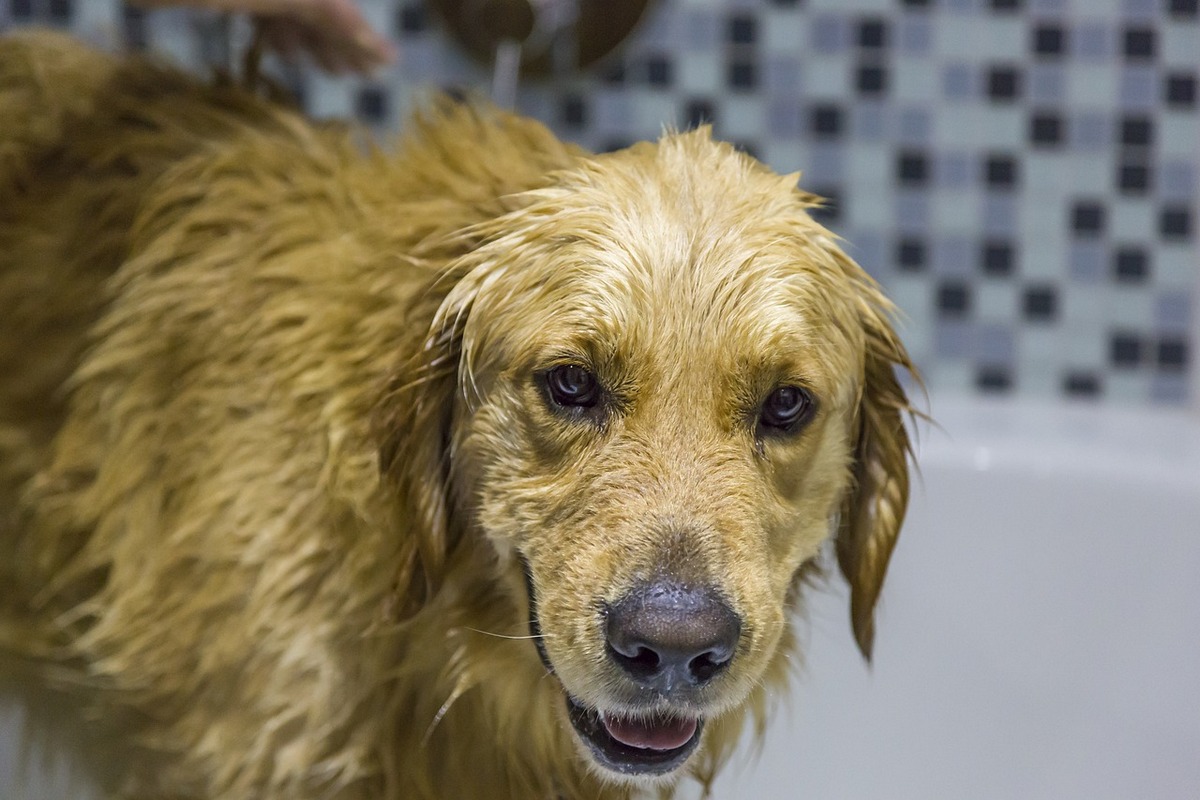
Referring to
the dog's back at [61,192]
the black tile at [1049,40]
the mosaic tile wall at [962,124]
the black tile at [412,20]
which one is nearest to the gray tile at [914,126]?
the mosaic tile wall at [962,124]

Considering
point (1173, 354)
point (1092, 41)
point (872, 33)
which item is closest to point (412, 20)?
point (872, 33)

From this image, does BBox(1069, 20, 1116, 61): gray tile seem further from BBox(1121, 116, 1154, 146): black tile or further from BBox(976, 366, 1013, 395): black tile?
BBox(976, 366, 1013, 395): black tile

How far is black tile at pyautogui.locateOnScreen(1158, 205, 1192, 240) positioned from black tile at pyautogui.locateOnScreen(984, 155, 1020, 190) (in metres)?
0.27

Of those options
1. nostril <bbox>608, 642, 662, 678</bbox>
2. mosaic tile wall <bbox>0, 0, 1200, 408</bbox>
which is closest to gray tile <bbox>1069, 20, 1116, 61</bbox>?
mosaic tile wall <bbox>0, 0, 1200, 408</bbox>

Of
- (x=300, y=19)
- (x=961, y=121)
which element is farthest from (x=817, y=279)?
(x=961, y=121)

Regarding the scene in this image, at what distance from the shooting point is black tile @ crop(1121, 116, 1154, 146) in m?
2.08

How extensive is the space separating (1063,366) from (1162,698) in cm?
69

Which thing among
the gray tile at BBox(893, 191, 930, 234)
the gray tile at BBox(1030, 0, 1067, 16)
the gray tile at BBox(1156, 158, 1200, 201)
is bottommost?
the gray tile at BBox(893, 191, 930, 234)

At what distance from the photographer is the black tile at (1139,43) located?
204 cm

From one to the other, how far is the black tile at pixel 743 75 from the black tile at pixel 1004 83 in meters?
0.42

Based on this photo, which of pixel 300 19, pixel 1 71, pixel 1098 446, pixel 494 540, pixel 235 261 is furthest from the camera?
pixel 1098 446

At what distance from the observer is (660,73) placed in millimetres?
2109

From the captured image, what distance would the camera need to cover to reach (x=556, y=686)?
1014 millimetres

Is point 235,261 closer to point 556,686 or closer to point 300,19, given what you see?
point 300,19
